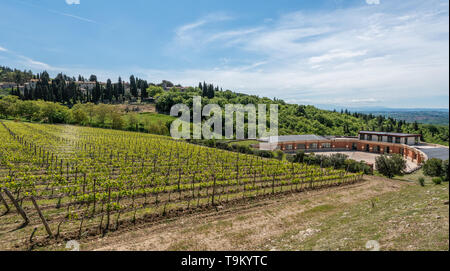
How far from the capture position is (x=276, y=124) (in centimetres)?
9150

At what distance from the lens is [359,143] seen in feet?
176

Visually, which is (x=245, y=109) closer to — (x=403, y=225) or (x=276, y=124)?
(x=276, y=124)

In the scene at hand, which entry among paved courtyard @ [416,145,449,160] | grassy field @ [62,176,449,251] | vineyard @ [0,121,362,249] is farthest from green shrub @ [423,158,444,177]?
paved courtyard @ [416,145,449,160]

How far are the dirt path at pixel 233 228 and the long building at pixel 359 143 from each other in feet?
112

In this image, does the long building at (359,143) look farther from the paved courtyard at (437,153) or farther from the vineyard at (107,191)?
the vineyard at (107,191)

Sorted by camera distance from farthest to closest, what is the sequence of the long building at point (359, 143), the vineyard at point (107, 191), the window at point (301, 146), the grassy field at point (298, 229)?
the window at point (301, 146)
the long building at point (359, 143)
the vineyard at point (107, 191)
the grassy field at point (298, 229)

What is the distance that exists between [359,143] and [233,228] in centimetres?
5205

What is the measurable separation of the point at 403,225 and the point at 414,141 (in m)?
50.5

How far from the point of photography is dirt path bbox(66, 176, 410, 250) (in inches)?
389

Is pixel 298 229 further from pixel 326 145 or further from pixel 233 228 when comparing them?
pixel 326 145

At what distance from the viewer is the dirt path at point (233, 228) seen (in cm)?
988

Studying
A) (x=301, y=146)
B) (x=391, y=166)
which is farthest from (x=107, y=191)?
(x=301, y=146)

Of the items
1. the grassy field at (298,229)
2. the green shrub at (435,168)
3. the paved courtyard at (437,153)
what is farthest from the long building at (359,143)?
the grassy field at (298,229)

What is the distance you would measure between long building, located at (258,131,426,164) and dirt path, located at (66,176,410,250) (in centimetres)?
3414
